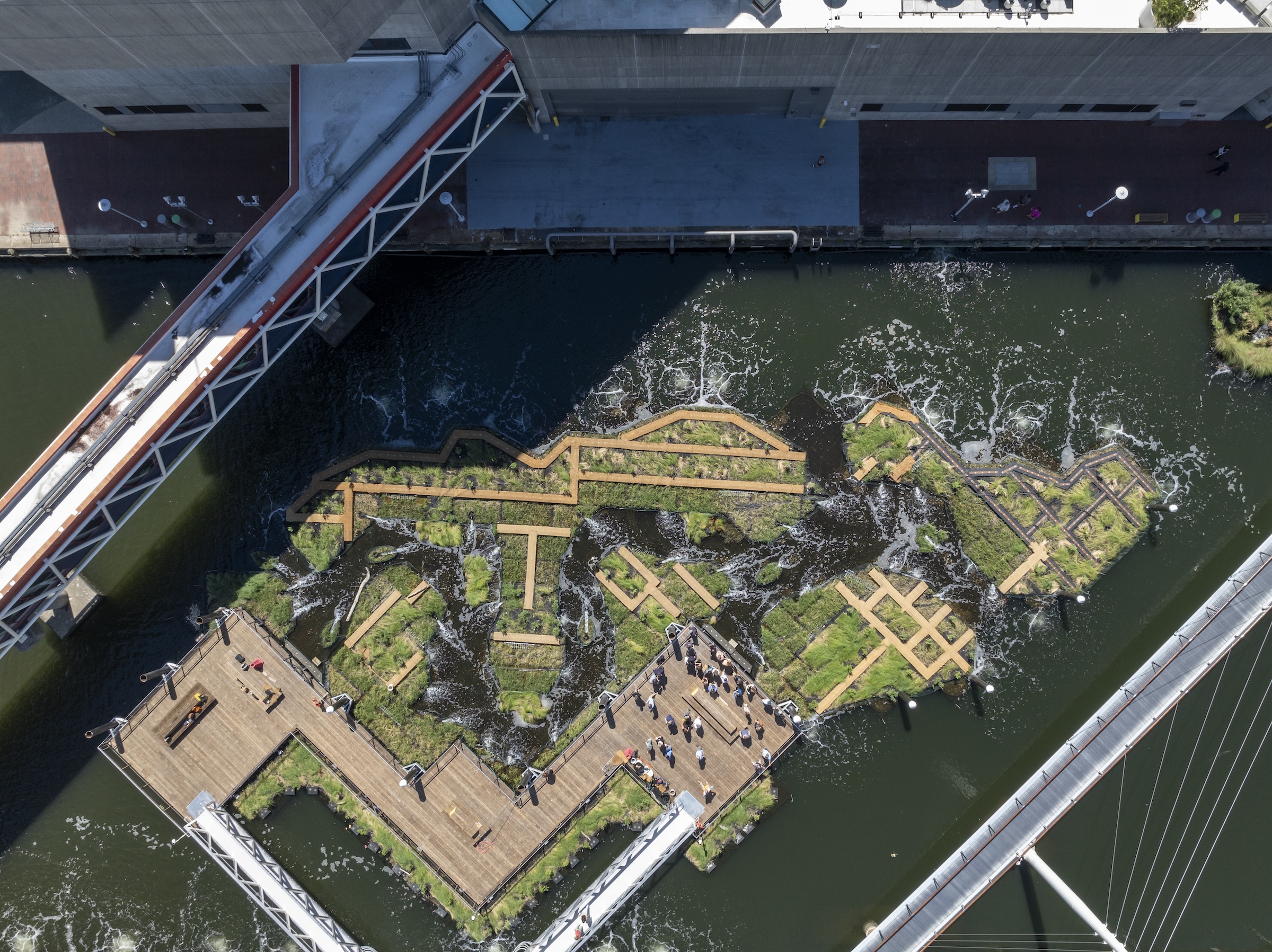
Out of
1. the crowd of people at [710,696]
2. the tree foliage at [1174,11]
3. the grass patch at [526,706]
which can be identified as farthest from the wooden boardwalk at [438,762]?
the tree foliage at [1174,11]

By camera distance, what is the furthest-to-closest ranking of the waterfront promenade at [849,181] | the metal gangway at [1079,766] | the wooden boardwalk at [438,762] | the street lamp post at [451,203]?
the wooden boardwalk at [438,762], the waterfront promenade at [849,181], the street lamp post at [451,203], the metal gangway at [1079,766]

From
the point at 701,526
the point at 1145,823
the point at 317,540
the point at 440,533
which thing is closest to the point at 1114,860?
the point at 1145,823

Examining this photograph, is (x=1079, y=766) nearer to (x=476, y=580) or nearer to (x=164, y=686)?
(x=476, y=580)

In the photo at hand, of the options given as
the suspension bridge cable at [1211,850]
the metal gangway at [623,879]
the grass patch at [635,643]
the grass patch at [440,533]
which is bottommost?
the suspension bridge cable at [1211,850]

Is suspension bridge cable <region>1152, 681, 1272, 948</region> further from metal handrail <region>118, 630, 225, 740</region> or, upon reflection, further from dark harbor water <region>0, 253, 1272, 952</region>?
metal handrail <region>118, 630, 225, 740</region>

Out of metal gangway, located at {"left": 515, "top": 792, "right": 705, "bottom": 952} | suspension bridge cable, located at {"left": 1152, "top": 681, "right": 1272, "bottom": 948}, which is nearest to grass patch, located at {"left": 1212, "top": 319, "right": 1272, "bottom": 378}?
suspension bridge cable, located at {"left": 1152, "top": 681, "right": 1272, "bottom": 948}

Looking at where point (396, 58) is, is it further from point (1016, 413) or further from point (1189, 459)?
point (1189, 459)

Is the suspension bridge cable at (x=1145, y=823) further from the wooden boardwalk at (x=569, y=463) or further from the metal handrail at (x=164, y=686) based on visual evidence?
the metal handrail at (x=164, y=686)
